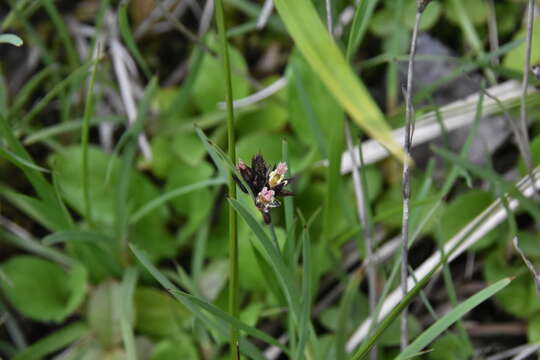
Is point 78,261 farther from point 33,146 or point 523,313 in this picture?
point 523,313

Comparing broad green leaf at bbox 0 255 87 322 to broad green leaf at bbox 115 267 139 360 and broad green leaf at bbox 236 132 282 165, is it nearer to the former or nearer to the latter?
broad green leaf at bbox 115 267 139 360

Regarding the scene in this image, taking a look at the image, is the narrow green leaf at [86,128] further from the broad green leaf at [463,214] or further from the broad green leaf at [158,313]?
the broad green leaf at [463,214]

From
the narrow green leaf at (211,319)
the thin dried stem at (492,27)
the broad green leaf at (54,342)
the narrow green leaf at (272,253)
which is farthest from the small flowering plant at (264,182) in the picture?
the thin dried stem at (492,27)

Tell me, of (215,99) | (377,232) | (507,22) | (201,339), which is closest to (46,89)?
(215,99)

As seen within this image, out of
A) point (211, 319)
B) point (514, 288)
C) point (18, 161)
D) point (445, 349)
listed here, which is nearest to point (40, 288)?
point (18, 161)

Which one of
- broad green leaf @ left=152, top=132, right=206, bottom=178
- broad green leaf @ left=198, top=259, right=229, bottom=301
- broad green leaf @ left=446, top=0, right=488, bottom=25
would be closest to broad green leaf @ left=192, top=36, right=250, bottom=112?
broad green leaf @ left=152, top=132, right=206, bottom=178

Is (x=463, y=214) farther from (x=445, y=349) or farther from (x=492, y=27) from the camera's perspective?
(x=492, y=27)
